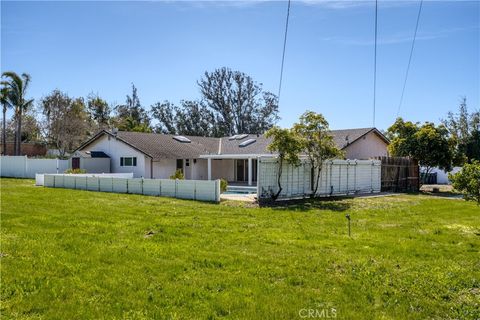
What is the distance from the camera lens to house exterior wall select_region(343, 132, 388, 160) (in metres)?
30.6

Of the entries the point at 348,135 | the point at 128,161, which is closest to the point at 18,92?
the point at 128,161

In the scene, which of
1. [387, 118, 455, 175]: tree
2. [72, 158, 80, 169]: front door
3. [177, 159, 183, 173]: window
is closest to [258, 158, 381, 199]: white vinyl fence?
[387, 118, 455, 175]: tree

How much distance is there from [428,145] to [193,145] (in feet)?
59.3

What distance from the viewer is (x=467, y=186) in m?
11.2

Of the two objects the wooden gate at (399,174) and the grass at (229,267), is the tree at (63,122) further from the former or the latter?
the grass at (229,267)

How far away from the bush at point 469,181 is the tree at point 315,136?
26.5 feet

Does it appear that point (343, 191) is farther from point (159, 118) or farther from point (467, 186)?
point (159, 118)

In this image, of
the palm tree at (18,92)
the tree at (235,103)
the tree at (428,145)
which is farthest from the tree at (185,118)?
the tree at (428,145)

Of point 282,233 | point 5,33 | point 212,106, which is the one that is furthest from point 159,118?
point 282,233

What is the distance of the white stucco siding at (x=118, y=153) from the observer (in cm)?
2994

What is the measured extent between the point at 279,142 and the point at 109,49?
7926 millimetres

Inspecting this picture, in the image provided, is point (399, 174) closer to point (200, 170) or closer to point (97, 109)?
point (200, 170)

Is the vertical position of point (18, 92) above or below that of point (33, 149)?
above

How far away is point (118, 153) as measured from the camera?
3206 cm
